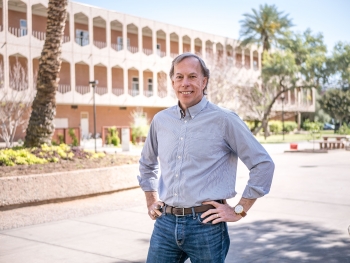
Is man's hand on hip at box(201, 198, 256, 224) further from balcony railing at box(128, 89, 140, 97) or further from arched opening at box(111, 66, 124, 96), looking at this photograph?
balcony railing at box(128, 89, 140, 97)

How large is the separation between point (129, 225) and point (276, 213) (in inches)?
96.2

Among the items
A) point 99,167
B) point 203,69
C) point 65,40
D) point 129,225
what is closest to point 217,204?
point 203,69

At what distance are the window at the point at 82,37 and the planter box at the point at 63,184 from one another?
105 ft

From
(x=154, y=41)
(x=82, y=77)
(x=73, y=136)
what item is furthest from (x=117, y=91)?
(x=73, y=136)

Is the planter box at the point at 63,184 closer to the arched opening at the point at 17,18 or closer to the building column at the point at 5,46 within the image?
the building column at the point at 5,46

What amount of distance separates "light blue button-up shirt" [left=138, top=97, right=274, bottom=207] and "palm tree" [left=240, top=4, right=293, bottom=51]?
52162mm

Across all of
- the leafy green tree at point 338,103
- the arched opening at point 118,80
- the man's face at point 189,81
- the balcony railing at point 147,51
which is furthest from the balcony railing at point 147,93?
the man's face at point 189,81

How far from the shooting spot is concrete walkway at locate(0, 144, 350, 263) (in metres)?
5.50

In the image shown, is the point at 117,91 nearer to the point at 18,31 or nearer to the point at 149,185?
the point at 18,31

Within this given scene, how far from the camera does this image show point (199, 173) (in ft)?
9.31

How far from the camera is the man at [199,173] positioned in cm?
280

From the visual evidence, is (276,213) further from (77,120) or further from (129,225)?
(77,120)

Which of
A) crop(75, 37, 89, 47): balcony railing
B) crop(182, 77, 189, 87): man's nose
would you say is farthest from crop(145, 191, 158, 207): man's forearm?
crop(75, 37, 89, 47): balcony railing

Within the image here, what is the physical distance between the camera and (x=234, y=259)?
17.4 ft
